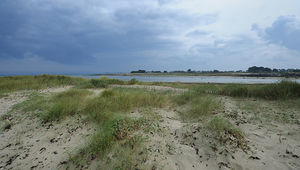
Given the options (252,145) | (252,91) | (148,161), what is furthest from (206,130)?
(252,91)

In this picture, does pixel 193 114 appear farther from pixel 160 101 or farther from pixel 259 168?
pixel 259 168

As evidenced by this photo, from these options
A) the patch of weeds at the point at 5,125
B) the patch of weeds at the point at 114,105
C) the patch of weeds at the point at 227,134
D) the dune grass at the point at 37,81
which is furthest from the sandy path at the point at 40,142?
the dune grass at the point at 37,81

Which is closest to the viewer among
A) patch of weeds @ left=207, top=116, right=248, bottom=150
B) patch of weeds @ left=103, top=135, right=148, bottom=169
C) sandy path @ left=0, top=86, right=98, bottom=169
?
patch of weeds @ left=103, top=135, right=148, bottom=169

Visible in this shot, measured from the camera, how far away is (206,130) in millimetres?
2793

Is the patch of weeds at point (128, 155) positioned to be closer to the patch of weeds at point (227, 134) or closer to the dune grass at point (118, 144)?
the dune grass at point (118, 144)

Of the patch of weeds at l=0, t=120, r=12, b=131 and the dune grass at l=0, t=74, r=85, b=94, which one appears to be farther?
the dune grass at l=0, t=74, r=85, b=94

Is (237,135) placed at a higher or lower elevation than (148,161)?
higher

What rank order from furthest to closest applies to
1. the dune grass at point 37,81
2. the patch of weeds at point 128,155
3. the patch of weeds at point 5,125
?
the dune grass at point 37,81 → the patch of weeds at point 5,125 → the patch of weeds at point 128,155

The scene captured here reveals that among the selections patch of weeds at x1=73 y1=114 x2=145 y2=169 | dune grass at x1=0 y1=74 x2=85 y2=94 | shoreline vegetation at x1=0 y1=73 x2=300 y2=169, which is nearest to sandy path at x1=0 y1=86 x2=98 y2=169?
shoreline vegetation at x1=0 y1=73 x2=300 y2=169

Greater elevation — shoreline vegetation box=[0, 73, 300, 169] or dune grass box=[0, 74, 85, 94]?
dune grass box=[0, 74, 85, 94]

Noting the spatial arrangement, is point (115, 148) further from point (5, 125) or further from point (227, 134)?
point (5, 125)

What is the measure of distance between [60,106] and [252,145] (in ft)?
17.8

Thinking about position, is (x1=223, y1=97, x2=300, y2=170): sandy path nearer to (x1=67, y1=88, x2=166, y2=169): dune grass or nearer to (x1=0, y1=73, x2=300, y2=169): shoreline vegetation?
(x1=0, y1=73, x2=300, y2=169): shoreline vegetation

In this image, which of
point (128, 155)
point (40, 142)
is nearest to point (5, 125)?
point (40, 142)
